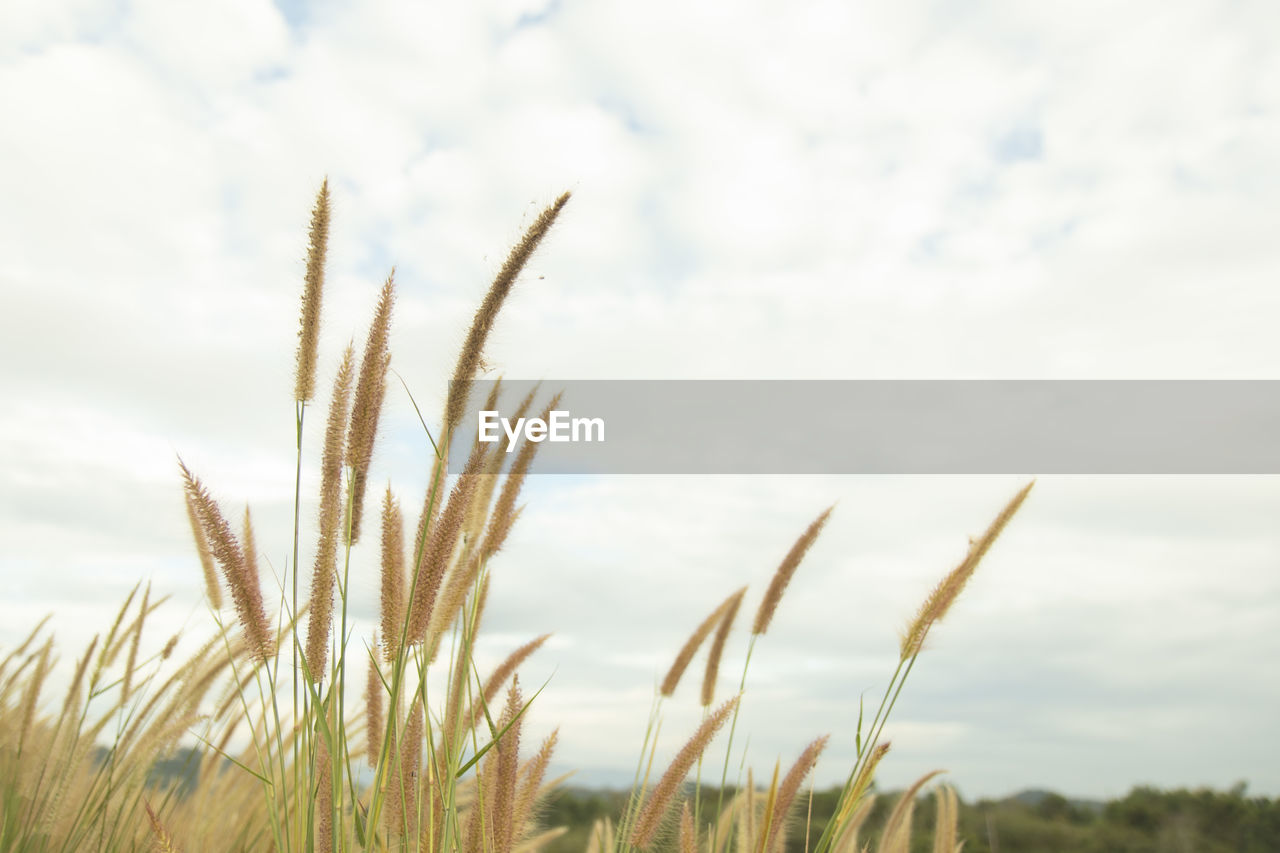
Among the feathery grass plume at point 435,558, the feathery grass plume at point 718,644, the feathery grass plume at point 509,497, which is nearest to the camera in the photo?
the feathery grass plume at point 435,558

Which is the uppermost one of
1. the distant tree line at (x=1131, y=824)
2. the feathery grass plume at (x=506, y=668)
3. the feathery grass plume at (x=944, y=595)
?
the feathery grass plume at (x=944, y=595)

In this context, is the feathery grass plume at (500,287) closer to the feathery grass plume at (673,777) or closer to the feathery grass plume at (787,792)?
the feathery grass plume at (673,777)

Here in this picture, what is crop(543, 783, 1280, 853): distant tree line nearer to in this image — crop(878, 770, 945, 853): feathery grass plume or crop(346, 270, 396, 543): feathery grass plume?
crop(878, 770, 945, 853): feathery grass plume

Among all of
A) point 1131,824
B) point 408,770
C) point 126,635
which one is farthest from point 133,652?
point 1131,824

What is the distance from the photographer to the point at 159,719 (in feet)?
9.29

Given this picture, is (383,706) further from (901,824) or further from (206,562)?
(901,824)

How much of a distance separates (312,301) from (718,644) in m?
2.09

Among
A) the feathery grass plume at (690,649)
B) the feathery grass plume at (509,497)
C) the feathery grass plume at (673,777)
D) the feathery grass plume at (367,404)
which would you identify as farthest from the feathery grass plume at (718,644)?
the feathery grass plume at (367,404)

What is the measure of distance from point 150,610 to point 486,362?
2268 mm

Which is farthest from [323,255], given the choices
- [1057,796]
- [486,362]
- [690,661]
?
[1057,796]

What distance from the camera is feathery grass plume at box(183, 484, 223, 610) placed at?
2523 millimetres

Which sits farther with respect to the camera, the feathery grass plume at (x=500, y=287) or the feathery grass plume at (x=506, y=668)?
the feathery grass plume at (x=506, y=668)

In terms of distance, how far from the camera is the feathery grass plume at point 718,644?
3551 millimetres

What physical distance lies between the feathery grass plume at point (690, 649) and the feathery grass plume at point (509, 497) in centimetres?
140
